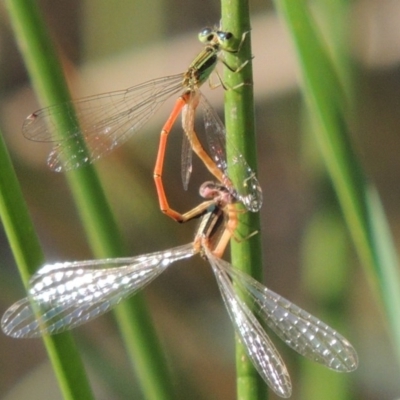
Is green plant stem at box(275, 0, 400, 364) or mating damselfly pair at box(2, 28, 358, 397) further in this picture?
mating damselfly pair at box(2, 28, 358, 397)

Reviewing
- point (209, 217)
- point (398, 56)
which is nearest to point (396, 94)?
point (398, 56)

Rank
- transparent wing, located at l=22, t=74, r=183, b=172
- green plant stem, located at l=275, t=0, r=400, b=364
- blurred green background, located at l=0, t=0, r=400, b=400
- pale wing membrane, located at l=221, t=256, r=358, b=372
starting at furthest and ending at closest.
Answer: blurred green background, located at l=0, t=0, r=400, b=400 → transparent wing, located at l=22, t=74, r=183, b=172 → pale wing membrane, located at l=221, t=256, r=358, b=372 → green plant stem, located at l=275, t=0, r=400, b=364

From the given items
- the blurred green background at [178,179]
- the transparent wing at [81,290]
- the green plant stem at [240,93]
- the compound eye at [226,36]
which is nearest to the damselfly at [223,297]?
the transparent wing at [81,290]

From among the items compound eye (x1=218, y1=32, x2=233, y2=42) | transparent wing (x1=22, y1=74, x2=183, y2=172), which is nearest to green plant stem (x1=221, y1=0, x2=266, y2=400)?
compound eye (x1=218, y1=32, x2=233, y2=42)

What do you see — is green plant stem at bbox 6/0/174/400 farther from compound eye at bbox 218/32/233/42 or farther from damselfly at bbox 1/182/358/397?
compound eye at bbox 218/32/233/42

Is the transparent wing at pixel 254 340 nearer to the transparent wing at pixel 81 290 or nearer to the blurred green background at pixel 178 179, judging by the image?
the transparent wing at pixel 81 290

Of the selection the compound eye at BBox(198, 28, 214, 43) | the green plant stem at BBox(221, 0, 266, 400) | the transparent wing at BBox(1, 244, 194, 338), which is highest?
the compound eye at BBox(198, 28, 214, 43)

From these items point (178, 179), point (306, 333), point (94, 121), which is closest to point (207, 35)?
point (94, 121)
